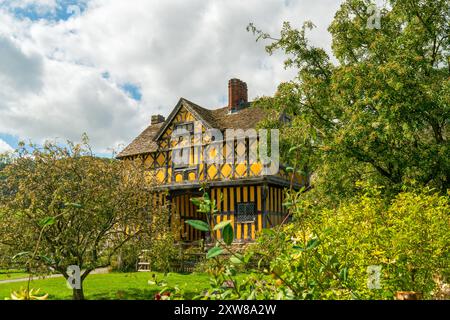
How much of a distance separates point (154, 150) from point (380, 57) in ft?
49.9

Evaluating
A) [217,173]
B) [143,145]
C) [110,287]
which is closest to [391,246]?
[110,287]

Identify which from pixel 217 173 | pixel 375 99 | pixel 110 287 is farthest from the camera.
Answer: pixel 217 173

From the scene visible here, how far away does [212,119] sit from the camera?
24.6 m

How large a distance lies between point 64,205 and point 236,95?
15.8m

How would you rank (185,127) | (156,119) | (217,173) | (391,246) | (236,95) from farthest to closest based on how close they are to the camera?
(156,119), (236,95), (185,127), (217,173), (391,246)

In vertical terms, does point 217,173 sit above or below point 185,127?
below

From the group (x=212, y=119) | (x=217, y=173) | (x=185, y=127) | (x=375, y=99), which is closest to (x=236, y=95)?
(x=212, y=119)

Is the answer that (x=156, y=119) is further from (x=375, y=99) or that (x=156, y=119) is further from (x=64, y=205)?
(x=375, y=99)

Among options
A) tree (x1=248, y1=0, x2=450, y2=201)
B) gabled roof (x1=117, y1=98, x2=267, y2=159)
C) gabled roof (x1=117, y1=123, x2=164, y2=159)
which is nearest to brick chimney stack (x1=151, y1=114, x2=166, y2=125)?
gabled roof (x1=117, y1=123, x2=164, y2=159)

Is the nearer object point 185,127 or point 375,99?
point 375,99

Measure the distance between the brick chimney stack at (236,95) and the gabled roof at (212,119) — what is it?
0.49 metres

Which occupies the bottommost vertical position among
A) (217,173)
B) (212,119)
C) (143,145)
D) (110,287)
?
(110,287)
